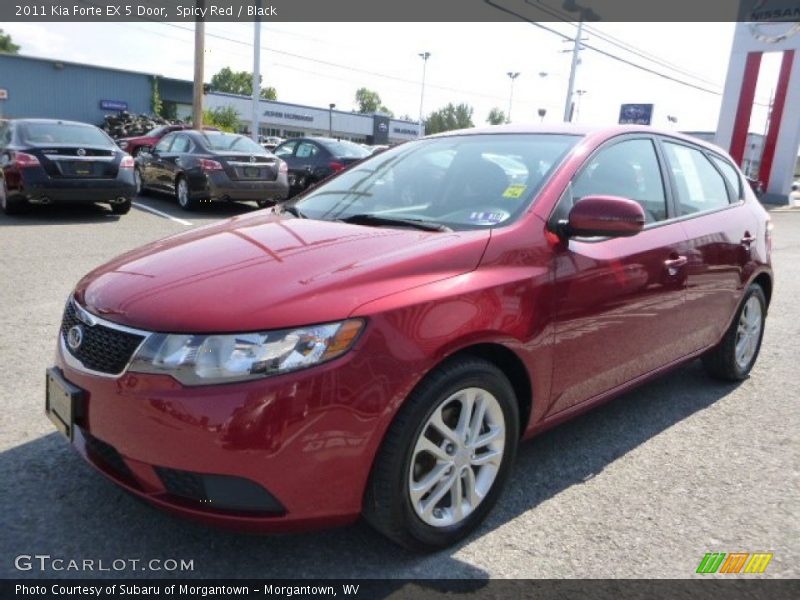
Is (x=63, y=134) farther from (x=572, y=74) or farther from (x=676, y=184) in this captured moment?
(x=572, y=74)

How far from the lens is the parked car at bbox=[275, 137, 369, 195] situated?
529 inches

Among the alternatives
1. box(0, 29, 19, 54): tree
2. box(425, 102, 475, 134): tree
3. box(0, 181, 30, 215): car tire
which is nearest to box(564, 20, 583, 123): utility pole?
box(0, 181, 30, 215): car tire

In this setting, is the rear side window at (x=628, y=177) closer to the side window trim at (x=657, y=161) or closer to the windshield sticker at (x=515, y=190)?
the side window trim at (x=657, y=161)

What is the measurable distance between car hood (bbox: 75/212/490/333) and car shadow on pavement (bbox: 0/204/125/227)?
7.51m

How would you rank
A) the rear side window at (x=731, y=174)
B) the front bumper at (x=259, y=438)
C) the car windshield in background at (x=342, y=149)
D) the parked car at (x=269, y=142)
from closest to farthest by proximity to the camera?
the front bumper at (x=259, y=438) → the rear side window at (x=731, y=174) → the car windshield in background at (x=342, y=149) → the parked car at (x=269, y=142)

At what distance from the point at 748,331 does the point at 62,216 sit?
923cm

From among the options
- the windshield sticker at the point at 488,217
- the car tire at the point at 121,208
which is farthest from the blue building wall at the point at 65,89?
the windshield sticker at the point at 488,217

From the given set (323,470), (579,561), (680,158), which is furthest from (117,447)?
(680,158)

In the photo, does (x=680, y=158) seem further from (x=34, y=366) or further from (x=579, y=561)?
(x=34, y=366)

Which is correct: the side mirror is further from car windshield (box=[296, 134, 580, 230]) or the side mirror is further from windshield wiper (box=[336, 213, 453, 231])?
windshield wiper (box=[336, 213, 453, 231])

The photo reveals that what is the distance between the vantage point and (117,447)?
209 centimetres

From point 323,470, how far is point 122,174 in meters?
8.88

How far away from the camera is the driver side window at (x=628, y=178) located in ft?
9.94

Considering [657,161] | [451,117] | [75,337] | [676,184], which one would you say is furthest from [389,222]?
[451,117]
